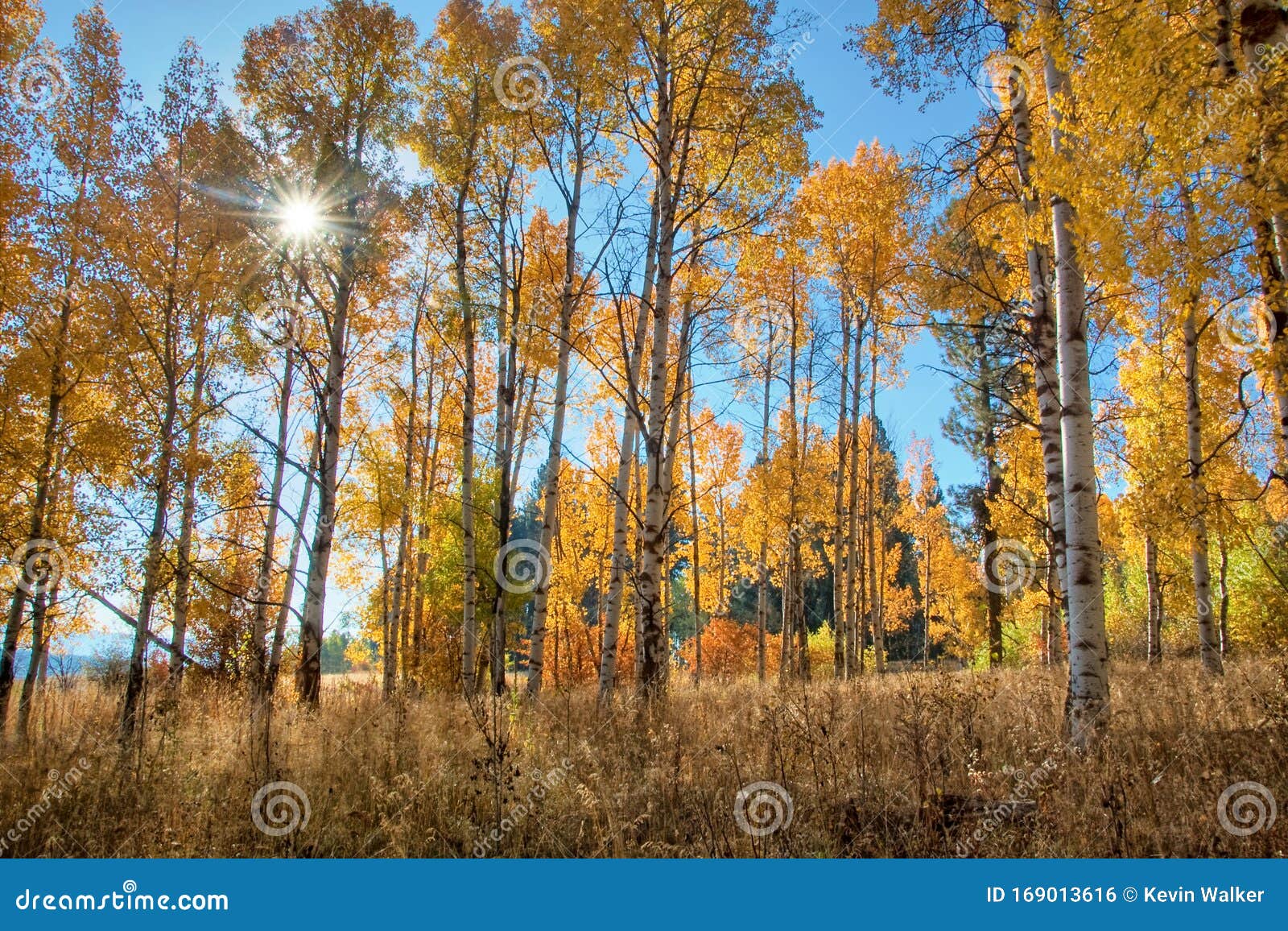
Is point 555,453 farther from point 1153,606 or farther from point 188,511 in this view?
point 1153,606

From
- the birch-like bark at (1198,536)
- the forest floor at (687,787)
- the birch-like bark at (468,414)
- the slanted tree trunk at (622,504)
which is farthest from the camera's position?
the birch-like bark at (468,414)

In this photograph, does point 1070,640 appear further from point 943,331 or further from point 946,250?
point 943,331

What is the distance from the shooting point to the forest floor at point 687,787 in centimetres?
→ 315

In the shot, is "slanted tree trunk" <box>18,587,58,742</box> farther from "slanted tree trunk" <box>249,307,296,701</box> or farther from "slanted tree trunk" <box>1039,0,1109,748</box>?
"slanted tree trunk" <box>1039,0,1109,748</box>

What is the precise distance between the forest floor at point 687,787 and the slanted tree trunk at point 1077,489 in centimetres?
34

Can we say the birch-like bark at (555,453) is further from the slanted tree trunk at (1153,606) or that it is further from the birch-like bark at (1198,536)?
the slanted tree trunk at (1153,606)

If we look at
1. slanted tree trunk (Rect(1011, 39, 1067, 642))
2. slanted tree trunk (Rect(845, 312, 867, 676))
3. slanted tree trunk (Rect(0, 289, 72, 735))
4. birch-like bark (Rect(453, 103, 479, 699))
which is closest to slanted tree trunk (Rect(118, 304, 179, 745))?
slanted tree trunk (Rect(0, 289, 72, 735))

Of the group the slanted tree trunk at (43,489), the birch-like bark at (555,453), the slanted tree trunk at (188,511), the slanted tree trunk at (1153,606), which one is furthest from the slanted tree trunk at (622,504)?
the slanted tree trunk at (1153,606)

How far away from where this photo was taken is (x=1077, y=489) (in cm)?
443

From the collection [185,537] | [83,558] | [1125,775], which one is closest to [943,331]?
[1125,775]

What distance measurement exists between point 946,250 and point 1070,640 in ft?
14.3

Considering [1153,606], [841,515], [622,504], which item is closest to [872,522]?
[841,515]

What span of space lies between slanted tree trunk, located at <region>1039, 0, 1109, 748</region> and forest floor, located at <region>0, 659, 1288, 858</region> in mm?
342

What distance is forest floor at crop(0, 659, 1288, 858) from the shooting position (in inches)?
124
